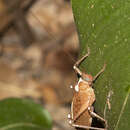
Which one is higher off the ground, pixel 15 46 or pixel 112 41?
pixel 15 46

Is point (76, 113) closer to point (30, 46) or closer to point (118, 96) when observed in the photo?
point (118, 96)

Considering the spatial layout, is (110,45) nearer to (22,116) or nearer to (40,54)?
(22,116)

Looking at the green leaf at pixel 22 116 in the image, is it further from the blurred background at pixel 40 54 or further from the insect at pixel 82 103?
the blurred background at pixel 40 54

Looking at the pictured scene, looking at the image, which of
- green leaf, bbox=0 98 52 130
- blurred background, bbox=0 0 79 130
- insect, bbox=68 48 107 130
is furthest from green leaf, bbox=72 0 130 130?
blurred background, bbox=0 0 79 130

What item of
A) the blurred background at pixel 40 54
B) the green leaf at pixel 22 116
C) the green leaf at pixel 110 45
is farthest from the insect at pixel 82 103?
the blurred background at pixel 40 54

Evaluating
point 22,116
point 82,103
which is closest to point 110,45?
point 82,103

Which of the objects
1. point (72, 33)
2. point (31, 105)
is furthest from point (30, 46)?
point (31, 105)
